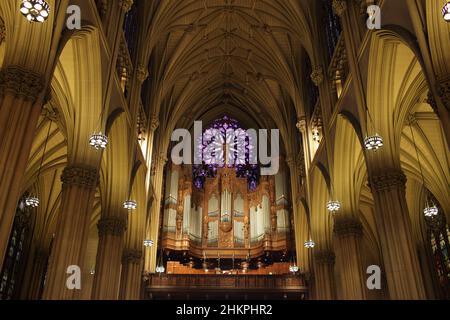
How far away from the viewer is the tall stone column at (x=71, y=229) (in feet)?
38.8

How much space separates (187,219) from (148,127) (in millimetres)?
7120

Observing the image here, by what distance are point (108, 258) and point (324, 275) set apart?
33.5 feet

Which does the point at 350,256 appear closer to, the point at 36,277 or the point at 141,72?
the point at 141,72

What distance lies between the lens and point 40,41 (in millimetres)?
10180

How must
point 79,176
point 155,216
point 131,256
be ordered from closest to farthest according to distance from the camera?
point 79,176 < point 131,256 < point 155,216

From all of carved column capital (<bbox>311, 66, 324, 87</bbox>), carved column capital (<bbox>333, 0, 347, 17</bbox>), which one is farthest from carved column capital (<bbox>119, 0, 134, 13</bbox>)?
carved column capital (<bbox>311, 66, 324, 87</bbox>)

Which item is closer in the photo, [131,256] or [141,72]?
[141,72]

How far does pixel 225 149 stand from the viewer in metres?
32.8

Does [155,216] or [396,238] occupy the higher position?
[155,216]

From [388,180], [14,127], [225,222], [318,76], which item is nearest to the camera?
[14,127]

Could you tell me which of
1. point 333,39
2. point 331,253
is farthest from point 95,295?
point 333,39

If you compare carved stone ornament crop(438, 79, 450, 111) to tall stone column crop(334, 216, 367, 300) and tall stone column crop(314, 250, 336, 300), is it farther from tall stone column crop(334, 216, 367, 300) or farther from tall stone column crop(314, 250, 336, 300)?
tall stone column crop(314, 250, 336, 300)

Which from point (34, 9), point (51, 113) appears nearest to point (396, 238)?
point (34, 9)
